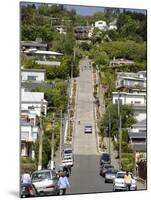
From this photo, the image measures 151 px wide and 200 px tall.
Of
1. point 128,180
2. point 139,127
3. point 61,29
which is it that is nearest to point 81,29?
point 61,29

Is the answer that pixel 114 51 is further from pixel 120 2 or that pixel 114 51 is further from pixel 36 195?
pixel 36 195

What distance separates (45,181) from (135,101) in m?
1.10

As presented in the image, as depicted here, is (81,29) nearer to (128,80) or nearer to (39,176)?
(128,80)

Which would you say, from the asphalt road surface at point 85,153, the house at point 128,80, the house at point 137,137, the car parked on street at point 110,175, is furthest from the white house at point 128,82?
the car parked on street at point 110,175

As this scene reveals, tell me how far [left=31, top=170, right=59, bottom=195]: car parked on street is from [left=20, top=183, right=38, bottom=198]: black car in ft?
0.13

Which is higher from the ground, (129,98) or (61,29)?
(61,29)

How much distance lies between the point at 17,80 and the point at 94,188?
1181mm

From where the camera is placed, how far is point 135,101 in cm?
570

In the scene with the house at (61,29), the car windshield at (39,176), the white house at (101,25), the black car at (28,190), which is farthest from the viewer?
the white house at (101,25)

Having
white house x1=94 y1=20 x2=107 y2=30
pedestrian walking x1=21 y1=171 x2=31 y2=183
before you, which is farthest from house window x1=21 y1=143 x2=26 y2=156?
white house x1=94 y1=20 x2=107 y2=30

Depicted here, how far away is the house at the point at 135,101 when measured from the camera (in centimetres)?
566

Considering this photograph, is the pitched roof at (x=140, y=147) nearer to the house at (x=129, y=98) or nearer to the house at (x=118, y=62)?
the house at (x=129, y=98)

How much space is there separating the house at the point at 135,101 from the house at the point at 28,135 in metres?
0.79

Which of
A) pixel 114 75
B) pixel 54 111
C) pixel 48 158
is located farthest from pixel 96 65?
pixel 48 158
